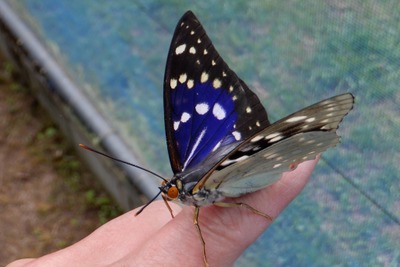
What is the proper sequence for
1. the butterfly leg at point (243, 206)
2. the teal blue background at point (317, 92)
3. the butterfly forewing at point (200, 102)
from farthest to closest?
the teal blue background at point (317, 92), the butterfly forewing at point (200, 102), the butterfly leg at point (243, 206)

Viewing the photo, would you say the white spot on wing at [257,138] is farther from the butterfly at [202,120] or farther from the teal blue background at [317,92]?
the teal blue background at [317,92]

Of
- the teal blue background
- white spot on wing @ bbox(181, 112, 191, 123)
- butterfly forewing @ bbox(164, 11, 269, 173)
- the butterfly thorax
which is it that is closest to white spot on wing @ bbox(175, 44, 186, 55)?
butterfly forewing @ bbox(164, 11, 269, 173)

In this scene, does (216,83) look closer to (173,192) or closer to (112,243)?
(173,192)

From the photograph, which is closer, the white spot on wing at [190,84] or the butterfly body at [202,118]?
the butterfly body at [202,118]

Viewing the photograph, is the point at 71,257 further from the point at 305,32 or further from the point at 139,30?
the point at 139,30

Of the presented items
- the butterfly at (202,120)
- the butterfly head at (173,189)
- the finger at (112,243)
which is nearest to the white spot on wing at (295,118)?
the butterfly at (202,120)

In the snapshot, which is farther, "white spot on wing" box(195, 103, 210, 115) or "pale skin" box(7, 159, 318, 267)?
"white spot on wing" box(195, 103, 210, 115)

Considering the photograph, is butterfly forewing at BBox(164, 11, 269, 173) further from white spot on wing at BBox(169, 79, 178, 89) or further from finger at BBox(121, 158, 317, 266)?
finger at BBox(121, 158, 317, 266)
